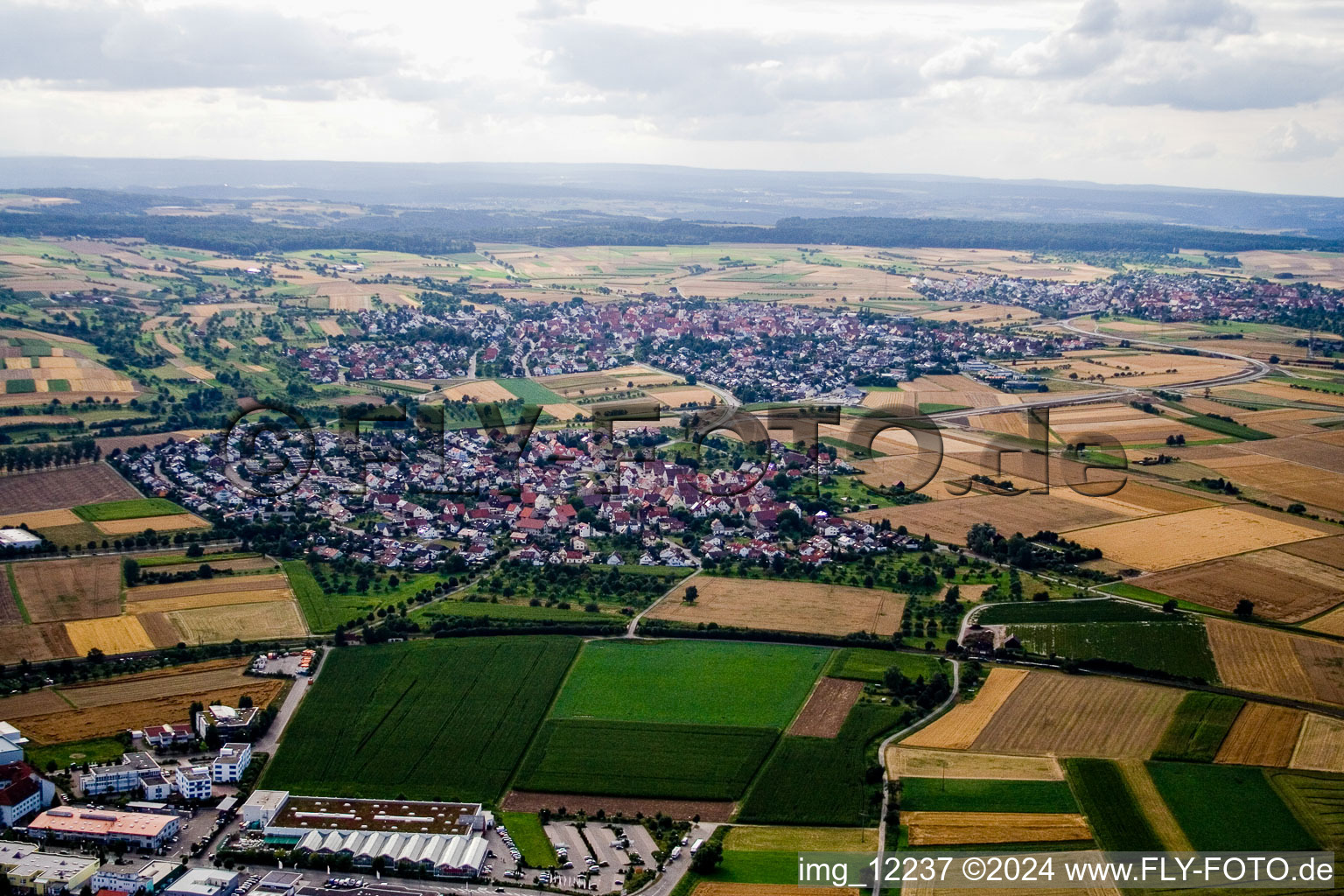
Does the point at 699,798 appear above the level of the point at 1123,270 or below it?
below

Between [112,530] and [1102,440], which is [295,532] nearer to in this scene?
[112,530]

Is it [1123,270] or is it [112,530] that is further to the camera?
[1123,270]

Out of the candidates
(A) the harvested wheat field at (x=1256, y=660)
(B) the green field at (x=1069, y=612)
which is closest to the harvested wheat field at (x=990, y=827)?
(A) the harvested wheat field at (x=1256, y=660)

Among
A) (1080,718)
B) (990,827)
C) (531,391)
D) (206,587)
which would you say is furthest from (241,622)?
(531,391)

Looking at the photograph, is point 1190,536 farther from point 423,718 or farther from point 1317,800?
point 423,718

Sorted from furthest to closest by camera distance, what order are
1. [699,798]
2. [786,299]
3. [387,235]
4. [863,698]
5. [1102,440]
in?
1. [387,235]
2. [786,299]
3. [1102,440]
4. [863,698]
5. [699,798]

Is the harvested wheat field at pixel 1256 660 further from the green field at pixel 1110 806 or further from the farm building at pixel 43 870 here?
the farm building at pixel 43 870

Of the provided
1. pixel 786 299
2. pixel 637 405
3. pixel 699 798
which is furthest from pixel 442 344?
pixel 699 798

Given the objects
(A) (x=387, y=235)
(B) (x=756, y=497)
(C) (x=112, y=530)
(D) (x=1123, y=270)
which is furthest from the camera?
(A) (x=387, y=235)
